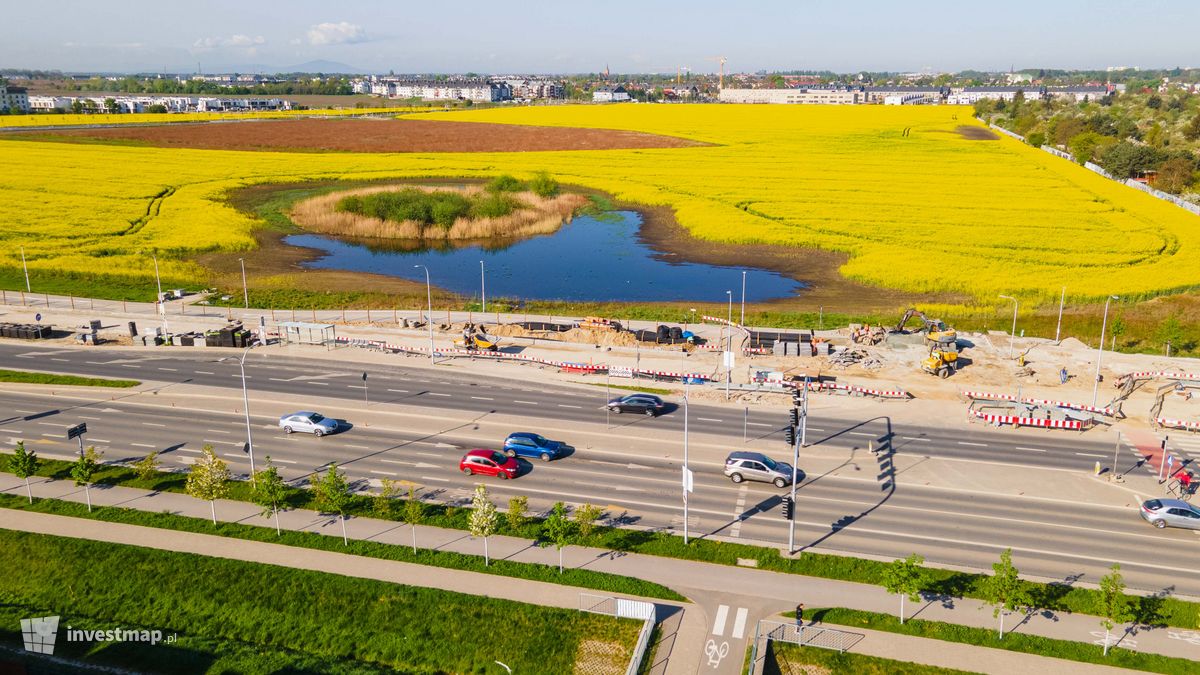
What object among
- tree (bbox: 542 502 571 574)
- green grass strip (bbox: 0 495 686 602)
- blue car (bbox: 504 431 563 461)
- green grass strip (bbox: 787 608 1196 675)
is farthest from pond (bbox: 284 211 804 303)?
green grass strip (bbox: 787 608 1196 675)

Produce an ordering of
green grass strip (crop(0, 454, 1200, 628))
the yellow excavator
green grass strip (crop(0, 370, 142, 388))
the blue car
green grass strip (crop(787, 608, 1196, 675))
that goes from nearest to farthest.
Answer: green grass strip (crop(787, 608, 1196, 675))
green grass strip (crop(0, 454, 1200, 628))
the blue car
green grass strip (crop(0, 370, 142, 388))
the yellow excavator

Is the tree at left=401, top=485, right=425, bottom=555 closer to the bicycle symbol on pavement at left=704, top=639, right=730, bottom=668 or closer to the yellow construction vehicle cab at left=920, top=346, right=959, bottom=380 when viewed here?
the bicycle symbol on pavement at left=704, top=639, right=730, bottom=668

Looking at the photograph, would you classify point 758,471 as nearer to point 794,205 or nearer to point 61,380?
point 61,380

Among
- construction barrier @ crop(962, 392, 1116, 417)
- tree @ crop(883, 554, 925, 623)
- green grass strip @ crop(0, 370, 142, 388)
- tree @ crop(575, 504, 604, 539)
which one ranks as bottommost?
construction barrier @ crop(962, 392, 1116, 417)

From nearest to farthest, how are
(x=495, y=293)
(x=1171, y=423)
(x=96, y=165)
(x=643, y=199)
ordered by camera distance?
(x=1171, y=423) → (x=495, y=293) → (x=643, y=199) → (x=96, y=165)

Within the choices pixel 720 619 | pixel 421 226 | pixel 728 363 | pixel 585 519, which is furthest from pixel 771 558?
pixel 421 226

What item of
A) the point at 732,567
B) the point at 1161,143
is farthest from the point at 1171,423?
the point at 1161,143

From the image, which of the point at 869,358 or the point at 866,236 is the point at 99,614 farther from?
the point at 866,236
